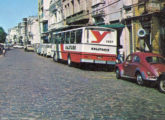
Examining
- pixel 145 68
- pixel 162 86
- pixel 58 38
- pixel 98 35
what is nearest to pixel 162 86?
Result: pixel 162 86

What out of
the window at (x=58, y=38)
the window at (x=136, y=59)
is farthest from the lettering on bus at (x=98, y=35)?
the window at (x=58, y=38)

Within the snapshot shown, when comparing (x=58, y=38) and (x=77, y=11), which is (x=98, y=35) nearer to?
(x=58, y=38)

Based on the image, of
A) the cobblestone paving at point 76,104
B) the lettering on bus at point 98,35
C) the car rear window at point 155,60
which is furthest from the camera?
the lettering on bus at point 98,35

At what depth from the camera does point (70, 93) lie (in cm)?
1027

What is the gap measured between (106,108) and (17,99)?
287 centimetres

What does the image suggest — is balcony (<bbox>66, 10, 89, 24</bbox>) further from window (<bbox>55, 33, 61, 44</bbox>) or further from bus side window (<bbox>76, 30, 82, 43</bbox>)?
bus side window (<bbox>76, 30, 82, 43</bbox>)

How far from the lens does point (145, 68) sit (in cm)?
1283

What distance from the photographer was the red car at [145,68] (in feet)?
40.0

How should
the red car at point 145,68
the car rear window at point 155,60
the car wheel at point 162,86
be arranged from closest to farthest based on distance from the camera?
1. the car wheel at point 162,86
2. the red car at point 145,68
3. the car rear window at point 155,60

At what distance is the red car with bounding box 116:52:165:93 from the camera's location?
12203 mm

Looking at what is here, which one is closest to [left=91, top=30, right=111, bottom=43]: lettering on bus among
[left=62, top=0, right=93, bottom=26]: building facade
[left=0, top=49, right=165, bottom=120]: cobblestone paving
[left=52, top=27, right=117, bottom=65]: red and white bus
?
[left=52, top=27, right=117, bottom=65]: red and white bus

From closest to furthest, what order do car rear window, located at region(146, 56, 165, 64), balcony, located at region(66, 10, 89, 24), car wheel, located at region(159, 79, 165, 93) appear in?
car wheel, located at region(159, 79, 165, 93) < car rear window, located at region(146, 56, 165, 64) < balcony, located at region(66, 10, 89, 24)

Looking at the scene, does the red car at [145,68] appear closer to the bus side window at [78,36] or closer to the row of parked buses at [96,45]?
the row of parked buses at [96,45]

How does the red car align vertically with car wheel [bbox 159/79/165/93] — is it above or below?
above
